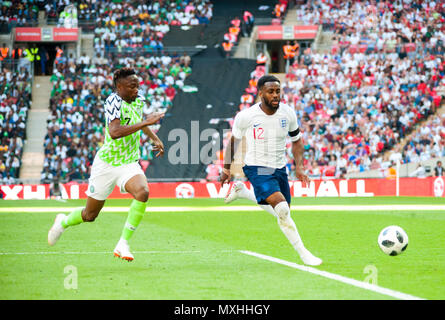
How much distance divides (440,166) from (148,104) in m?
15.9

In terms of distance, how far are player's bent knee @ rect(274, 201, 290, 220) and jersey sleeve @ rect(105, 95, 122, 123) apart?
237 cm

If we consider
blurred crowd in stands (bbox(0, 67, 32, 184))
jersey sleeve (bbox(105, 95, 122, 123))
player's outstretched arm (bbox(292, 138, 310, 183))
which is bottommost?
blurred crowd in stands (bbox(0, 67, 32, 184))

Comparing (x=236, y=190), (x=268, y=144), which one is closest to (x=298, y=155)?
(x=268, y=144)

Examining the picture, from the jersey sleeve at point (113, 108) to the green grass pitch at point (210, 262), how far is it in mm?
1931

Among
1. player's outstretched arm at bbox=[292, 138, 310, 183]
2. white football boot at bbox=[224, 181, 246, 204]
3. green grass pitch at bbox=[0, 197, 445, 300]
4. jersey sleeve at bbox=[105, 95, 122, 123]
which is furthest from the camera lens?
white football boot at bbox=[224, 181, 246, 204]

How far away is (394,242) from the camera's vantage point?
392 inches

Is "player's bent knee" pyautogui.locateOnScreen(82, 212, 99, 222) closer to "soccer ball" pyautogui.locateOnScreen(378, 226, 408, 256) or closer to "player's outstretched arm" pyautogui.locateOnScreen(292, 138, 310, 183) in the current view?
"player's outstretched arm" pyautogui.locateOnScreen(292, 138, 310, 183)

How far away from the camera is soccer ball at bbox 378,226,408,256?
392 inches

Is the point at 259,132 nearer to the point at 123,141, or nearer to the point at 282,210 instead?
the point at 282,210

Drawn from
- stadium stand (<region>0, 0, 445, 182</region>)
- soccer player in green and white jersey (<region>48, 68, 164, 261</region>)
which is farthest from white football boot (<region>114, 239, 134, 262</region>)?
stadium stand (<region>0, 0, 445, 182</region>)

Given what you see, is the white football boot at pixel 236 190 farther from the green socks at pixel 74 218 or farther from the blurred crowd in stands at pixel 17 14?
the blurred crowd in stands at pixel 17 14

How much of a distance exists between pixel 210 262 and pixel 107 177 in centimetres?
178
